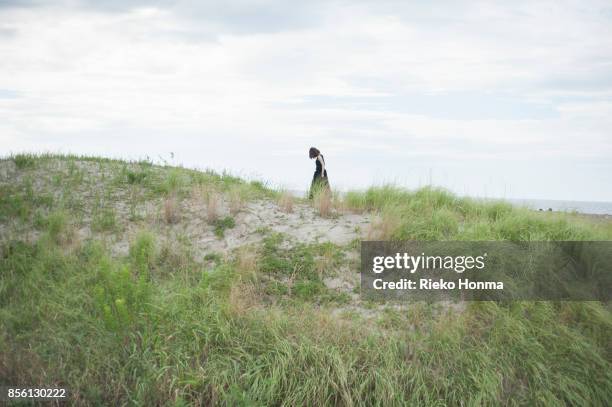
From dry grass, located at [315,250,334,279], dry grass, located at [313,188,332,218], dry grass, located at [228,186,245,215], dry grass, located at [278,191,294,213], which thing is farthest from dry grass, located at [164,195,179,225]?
dry grass, located at [315,250,334,279]

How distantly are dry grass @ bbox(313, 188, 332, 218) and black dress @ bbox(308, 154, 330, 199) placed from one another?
744 mm

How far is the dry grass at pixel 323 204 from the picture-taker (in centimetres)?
899

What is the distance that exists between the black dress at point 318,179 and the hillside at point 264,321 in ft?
5.80

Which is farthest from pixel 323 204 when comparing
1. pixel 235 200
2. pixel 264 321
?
pixel 264 321

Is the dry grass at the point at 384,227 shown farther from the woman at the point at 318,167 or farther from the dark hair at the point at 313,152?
the dark hair at the point at 313,152

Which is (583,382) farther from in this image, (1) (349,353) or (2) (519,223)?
(2) (519,223)

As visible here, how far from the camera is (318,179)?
35.3 feet

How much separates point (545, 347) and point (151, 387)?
4.09m

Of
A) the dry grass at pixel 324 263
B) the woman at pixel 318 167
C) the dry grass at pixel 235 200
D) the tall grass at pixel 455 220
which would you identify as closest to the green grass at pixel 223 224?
the dry grass at pixel 235 200

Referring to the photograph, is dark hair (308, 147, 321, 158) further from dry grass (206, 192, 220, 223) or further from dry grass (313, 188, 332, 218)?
dry grass (206, 192, 220, 223)

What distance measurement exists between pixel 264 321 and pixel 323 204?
13.0ft

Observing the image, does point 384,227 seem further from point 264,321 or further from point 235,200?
point 235,200

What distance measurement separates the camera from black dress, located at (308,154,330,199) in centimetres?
1045

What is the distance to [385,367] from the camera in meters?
4.82
